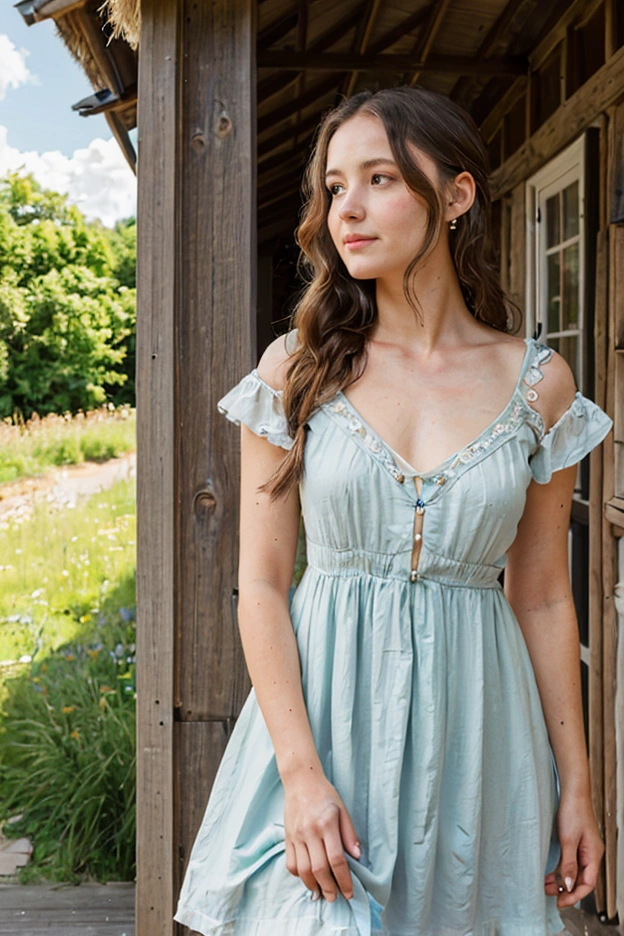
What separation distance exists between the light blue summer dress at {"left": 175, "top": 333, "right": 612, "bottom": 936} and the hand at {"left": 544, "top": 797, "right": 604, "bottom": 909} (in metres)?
0.04

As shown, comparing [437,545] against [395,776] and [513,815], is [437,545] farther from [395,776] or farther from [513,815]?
[513,815]

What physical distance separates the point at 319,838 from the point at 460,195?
1.03 metres

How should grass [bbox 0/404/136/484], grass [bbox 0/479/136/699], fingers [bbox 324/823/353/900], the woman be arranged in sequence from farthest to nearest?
grass [bbox 0/404/136/484], grass [bbox 0/479/136/699], the woman, fingers [bbox 324/823/353/900]

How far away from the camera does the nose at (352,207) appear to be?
1.55 metres

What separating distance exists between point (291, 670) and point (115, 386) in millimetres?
16834

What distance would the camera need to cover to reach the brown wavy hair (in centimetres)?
156

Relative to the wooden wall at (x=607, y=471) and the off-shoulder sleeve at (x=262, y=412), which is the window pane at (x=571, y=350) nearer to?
the wooden wall at (x=607, y=471)

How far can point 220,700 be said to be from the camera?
7.48ft

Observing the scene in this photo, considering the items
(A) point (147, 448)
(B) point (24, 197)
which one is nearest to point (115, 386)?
(B) point (24, 197)

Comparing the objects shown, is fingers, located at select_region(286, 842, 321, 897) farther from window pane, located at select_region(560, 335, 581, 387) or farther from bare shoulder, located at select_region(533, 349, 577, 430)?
window pane, located at select_region(560, 335, 581, 387)

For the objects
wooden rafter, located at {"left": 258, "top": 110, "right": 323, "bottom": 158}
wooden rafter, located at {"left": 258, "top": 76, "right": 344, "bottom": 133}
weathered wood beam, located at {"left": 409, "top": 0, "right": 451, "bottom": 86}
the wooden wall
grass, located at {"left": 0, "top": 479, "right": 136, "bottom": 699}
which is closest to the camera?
the wooden wall

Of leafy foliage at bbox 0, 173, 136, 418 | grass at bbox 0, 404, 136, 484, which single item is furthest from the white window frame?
leafy foliage at bbox 0, 173, 136, 418

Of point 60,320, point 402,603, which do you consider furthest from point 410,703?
point 60,320

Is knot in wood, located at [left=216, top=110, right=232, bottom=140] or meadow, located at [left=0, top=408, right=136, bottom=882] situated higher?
knot in wood, located at [left=216, top=110, right=232, bottom=140]
